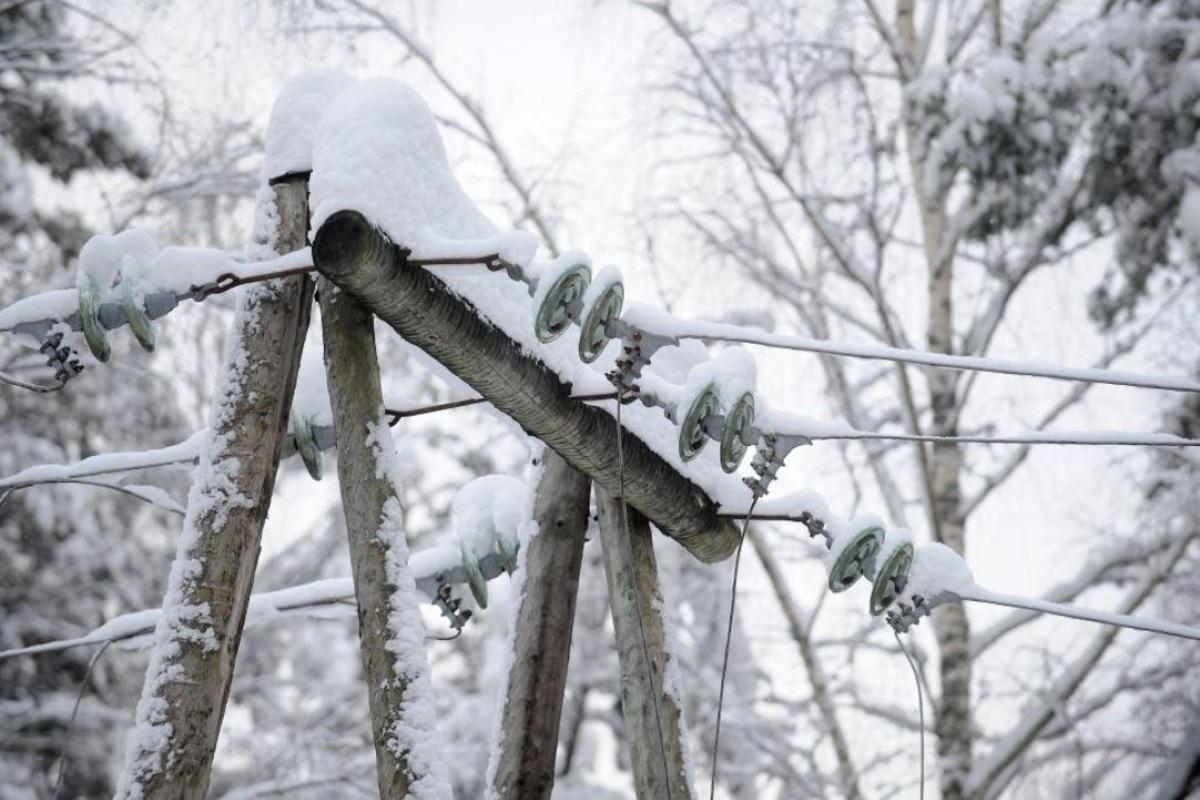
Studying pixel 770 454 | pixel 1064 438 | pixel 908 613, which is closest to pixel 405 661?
pixel 770 454

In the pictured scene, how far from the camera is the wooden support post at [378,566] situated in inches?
89.3

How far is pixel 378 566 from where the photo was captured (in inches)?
94.3

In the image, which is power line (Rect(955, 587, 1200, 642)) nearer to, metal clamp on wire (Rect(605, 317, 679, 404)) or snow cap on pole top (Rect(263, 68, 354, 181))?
metal clamp on wire (Rect(605, 317, 679, 404))

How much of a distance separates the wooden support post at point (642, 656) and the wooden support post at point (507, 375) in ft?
0.29

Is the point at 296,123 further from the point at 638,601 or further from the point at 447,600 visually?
the point at 638,601

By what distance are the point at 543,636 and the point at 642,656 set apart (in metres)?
0.24

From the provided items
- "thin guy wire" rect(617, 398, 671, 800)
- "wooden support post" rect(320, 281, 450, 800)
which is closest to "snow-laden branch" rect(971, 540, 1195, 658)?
"thin guy wire" rect(617, 398, 671, 800)

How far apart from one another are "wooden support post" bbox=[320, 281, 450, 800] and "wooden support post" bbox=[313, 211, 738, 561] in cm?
13

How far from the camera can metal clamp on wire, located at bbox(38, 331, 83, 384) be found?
2445 millimetres

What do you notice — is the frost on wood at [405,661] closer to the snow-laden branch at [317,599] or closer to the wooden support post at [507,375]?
the wooden support post at [507,375]

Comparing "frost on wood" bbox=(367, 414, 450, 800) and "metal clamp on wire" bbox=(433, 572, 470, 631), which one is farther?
"metal clamp on wire" bbox=(433, 572, 470, 631)

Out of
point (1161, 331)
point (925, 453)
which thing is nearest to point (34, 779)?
point (925, 453)

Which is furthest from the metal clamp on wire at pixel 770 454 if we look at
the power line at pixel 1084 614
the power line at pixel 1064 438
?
the power line at pixel 1084 614

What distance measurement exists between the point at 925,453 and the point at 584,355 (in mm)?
5999
